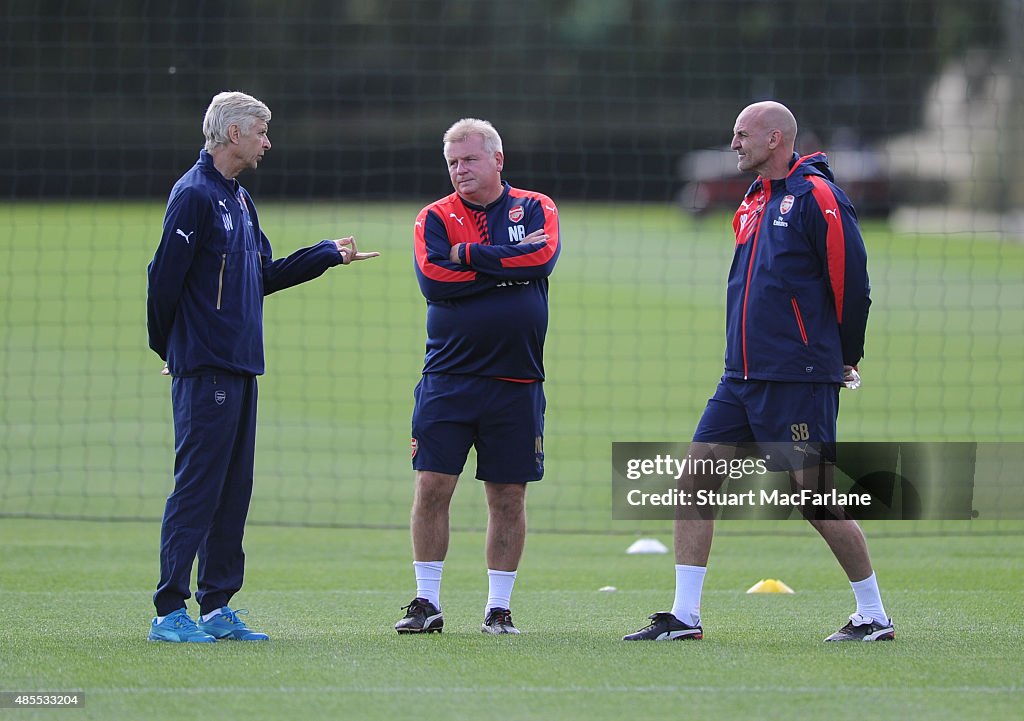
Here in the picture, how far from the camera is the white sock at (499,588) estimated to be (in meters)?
6.05

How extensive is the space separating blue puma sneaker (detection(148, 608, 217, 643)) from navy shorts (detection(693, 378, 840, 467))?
79.2 inches

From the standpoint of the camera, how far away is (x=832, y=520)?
18.9 feet

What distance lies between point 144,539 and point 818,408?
4.71 metres

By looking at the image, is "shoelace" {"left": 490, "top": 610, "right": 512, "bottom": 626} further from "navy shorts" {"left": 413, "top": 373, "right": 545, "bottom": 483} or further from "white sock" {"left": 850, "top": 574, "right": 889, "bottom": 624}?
"white sock" {"left": 850, "top": 574, "right": 889, "bottom": 624}

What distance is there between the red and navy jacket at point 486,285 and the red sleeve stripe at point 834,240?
1.02m

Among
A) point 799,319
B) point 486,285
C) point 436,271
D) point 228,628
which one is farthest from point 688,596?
point 228,628

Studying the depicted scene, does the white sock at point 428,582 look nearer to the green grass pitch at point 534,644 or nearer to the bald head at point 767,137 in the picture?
the green grass pitch at point 534,644

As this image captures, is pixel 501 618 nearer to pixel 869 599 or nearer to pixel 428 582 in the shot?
pixel 428 582

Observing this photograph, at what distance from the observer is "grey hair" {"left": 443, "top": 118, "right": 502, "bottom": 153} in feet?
19.7

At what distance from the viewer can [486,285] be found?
19.6 ft

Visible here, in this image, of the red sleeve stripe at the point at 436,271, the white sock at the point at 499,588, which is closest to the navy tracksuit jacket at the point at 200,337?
the red sleeve stripe at the point at 436,271

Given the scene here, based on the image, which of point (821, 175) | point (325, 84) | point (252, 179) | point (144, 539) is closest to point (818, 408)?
point (821, 175)

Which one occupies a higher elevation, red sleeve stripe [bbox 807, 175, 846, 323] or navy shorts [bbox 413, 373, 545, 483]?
red sleeve stripe [bbox 807, 175, 846, 323]

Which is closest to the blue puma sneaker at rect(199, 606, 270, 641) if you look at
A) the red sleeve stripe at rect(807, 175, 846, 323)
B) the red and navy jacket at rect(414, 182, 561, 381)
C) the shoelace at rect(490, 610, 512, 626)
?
the shoelace at rect(490, 610, 512, 626)
